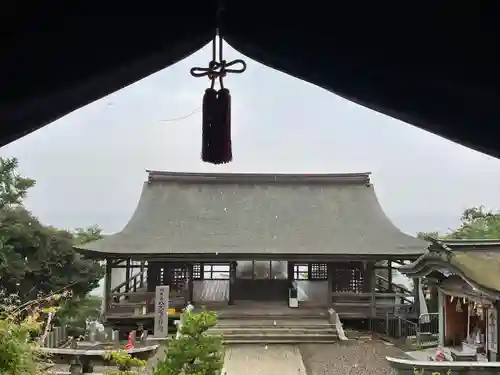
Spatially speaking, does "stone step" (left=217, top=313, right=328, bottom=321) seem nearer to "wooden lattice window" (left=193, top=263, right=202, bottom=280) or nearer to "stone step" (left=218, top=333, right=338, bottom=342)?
"stone step" (left=218, top=333, right=338, bottom=342)

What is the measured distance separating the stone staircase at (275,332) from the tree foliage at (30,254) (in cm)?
430

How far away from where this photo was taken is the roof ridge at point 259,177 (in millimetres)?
17438

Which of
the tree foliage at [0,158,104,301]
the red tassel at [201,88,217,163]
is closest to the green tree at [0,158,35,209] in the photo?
the tree foliage at [0,158,104,301]

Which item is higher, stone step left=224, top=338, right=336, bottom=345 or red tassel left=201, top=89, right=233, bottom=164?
red tassel left=201, top=89, right=233, bottom=164

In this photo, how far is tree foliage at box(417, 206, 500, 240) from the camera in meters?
20.4

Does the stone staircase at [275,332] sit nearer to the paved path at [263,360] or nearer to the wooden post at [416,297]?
the paved path at [263,360]

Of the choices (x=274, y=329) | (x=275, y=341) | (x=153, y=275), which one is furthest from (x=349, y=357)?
(x=153, y=275)

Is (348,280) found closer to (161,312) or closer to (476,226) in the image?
(161,312)

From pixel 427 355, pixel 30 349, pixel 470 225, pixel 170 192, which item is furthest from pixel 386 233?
pixel 30 349

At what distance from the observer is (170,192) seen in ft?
55.7

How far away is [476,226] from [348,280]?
994 cm

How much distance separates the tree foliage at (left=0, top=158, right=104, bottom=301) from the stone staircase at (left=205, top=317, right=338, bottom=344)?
4.30m

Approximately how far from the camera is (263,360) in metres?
10.5

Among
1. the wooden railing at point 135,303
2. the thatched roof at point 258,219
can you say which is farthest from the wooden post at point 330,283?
the wooden railing at point 135,303
